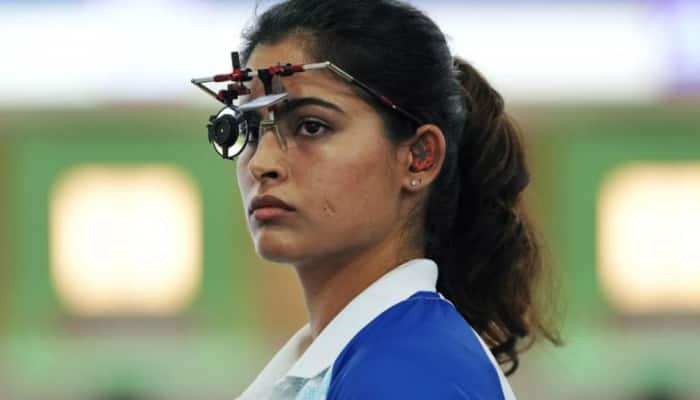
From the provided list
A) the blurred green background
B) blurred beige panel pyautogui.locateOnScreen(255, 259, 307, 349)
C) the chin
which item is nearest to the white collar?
the chin

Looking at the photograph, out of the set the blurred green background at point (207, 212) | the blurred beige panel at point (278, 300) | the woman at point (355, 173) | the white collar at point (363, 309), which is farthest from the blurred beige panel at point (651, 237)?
the white collar at point (363, 309)

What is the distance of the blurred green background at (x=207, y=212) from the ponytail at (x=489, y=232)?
6203 millimetres

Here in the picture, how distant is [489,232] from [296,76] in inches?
17.7

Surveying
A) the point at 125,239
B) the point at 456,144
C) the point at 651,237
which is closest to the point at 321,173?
the point at 456,144

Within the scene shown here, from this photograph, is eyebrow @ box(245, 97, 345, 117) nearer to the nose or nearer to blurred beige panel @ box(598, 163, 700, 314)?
the nose

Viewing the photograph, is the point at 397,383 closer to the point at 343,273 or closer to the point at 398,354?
the point at 398,354

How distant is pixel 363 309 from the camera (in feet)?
6.68

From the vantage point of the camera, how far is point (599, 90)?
9133 millimetres

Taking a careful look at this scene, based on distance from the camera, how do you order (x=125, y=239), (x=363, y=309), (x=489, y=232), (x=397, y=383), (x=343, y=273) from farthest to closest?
1. (x=125, y=239)
2. (x=489, y=232)
3. (x=343, y=273)
4. (x=363, y=309)
5. (x=397, y=383)

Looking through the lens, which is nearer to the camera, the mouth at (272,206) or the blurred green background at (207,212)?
the mouth at (272,206)

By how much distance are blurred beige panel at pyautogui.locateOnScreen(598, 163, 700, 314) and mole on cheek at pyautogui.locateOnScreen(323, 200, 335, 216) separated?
7128 mm

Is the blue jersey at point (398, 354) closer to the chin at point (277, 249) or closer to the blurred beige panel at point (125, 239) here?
the chin at point (277, 249)

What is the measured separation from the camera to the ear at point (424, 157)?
214 centimetres

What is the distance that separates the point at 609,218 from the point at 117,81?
3.02 meters
